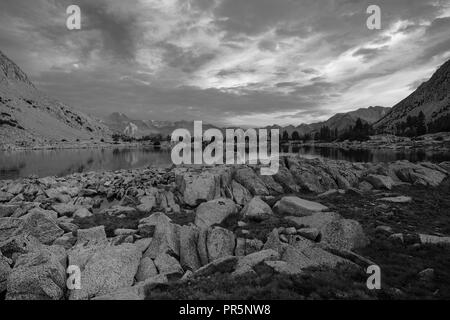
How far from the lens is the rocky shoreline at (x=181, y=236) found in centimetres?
1379

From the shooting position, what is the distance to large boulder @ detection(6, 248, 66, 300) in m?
12.7

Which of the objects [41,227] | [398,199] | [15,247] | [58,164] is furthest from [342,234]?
[58,164]

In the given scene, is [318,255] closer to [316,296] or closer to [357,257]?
[357,257]

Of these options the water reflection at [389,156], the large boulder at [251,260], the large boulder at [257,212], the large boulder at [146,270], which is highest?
the water reflection at [389,156]

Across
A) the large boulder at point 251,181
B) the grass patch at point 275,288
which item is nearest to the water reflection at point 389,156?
the large boulder at point 251,181

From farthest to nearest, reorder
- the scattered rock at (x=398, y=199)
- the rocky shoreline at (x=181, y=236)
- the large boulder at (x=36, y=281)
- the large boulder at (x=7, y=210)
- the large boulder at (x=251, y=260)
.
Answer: the scattered rock at (x=398, y=199) → the large boulder at (x=7, y=210) → the rocky shoreline at (x=181, y=236) → the large boulder at (x=251, y=260) → the large boulder at (x=36, y=281)

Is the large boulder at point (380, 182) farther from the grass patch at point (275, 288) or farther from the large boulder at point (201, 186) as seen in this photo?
the grass patch at point (275, 288)

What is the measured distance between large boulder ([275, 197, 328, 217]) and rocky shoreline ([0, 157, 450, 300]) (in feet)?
0.29

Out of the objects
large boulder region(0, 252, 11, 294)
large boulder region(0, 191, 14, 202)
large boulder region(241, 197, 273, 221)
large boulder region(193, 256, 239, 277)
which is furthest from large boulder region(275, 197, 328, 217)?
large boulder region(0, 191, 14, 202)

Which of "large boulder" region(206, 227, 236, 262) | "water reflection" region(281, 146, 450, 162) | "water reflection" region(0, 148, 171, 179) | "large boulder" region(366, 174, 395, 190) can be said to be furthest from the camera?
"water reflection" region(281, 146, 450, 162)

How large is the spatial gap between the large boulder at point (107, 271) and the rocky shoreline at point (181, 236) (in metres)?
0.05

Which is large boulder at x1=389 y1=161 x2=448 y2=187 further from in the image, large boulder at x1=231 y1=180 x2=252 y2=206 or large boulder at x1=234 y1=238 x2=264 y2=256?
large boulder at x1=234 y1=238 x2=264 y2=256

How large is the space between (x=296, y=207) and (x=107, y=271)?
16.2 m
